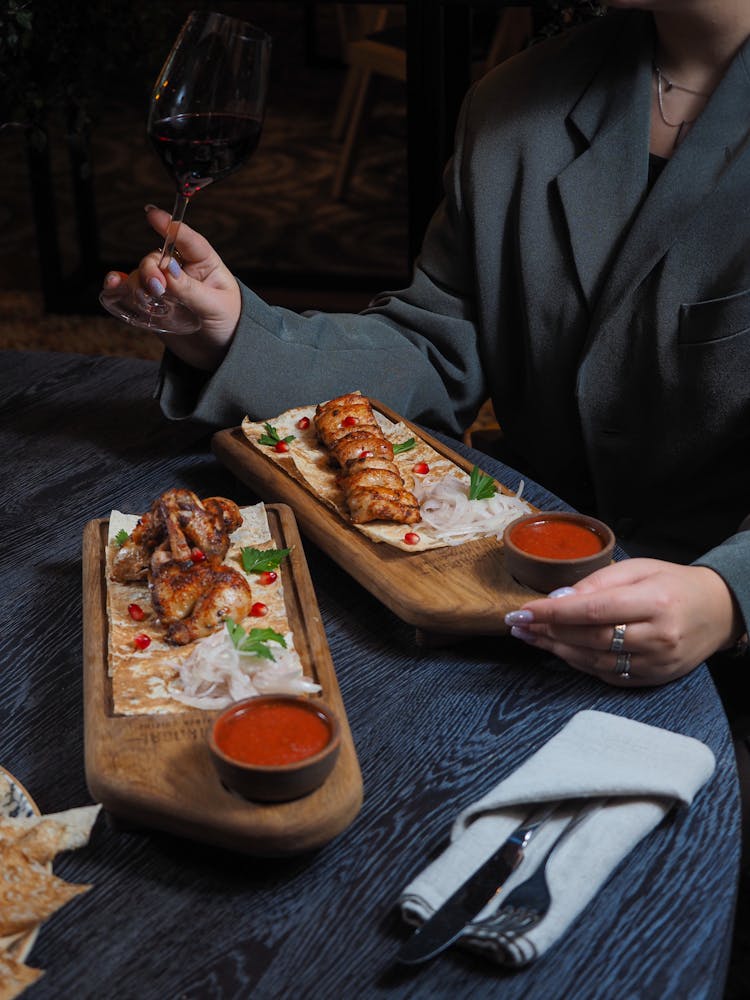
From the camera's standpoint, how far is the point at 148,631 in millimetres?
1471

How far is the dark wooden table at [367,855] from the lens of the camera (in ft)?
3.43

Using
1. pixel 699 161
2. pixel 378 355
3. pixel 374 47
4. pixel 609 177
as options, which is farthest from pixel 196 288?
pixel 374 47

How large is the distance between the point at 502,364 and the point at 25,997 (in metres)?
1.55

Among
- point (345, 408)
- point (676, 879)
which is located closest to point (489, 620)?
point (676, 879)

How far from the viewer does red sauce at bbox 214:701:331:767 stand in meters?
1.17

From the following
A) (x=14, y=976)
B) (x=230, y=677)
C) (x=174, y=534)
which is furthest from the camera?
(x=174, y=534)

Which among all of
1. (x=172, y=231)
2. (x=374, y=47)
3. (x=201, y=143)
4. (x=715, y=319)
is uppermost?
(x=201, y=143)

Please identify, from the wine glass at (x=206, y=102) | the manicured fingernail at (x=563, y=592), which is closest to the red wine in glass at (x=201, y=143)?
the wine glass at (x=206, y=102)

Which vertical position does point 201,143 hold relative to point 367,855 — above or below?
above

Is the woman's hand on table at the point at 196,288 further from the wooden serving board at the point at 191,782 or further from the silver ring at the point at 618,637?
the silver ring at the point at 618,637

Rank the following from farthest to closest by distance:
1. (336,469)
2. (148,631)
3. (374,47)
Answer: (374,47)
(336,469)
(148,631)

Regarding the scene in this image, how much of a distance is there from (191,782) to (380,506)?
61cm

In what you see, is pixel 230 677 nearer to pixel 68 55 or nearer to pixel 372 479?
pixel 372 479

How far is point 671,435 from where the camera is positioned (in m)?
2.03
